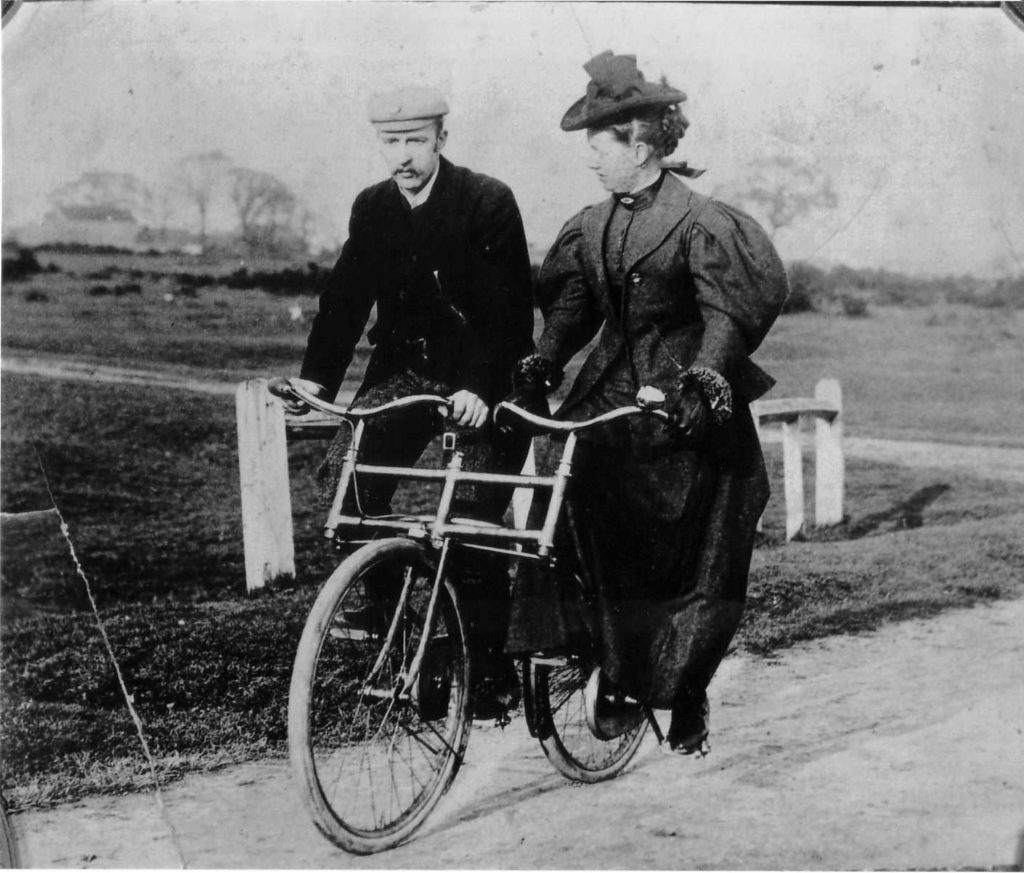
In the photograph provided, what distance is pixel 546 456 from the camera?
12.3 feet

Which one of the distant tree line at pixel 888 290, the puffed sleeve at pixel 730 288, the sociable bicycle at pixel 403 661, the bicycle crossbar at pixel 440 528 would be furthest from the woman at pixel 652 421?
the distant tree line at pixel 888 290

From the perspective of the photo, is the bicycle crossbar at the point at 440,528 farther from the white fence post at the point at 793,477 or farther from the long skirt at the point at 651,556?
the white fence post at the point at 793,477

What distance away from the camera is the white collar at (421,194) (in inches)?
154

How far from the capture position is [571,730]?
402 centimetres

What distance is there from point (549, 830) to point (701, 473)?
49.5 inches

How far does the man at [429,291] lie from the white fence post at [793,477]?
4.02ft

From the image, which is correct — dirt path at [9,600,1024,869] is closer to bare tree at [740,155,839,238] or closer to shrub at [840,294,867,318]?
shrub at [840,294,867,318]

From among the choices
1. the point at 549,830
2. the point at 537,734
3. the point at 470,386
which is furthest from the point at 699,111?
the point at 549,830

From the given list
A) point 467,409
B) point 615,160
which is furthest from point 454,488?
point 615,160

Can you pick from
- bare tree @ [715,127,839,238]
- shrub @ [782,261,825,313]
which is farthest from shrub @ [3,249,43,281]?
shrub @ [782,261,825,313]

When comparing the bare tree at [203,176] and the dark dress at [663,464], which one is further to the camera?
the bare tree at [203,176]

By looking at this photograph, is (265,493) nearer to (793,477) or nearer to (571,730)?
(571,730)

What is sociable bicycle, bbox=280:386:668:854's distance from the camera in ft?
10.8

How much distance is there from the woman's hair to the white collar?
22.9 inches
